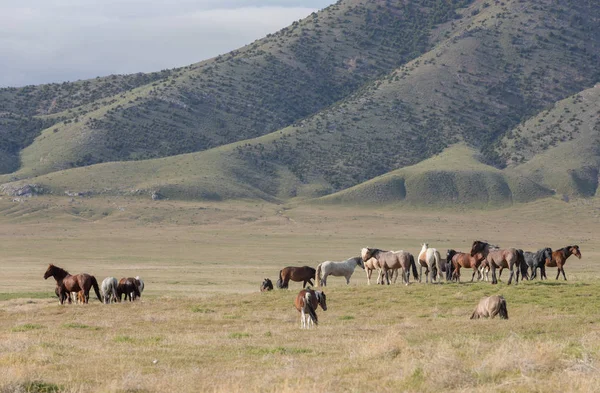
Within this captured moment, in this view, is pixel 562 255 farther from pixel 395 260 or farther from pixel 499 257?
pixel 395 260

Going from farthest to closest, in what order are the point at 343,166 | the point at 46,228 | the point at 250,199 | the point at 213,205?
the point at 343,166
the point at 250,199
the point at 213,205
the point at 46,228

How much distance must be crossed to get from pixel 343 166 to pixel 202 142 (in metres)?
35.9

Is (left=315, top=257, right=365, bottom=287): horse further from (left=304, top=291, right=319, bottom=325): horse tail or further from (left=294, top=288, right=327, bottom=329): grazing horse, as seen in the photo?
(left=304, top=291, right=319, bottom=325): horse tail

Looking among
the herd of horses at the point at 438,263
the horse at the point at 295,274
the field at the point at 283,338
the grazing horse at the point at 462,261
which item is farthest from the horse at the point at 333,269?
the grazing horse at the point at 462,261

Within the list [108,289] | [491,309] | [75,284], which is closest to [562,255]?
[491,309]

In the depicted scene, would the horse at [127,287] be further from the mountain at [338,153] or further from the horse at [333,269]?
the mountain at [338,153]

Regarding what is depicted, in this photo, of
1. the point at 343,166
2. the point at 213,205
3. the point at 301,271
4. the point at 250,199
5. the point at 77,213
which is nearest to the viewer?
the point at 301,271

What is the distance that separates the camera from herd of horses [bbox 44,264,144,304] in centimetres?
3269

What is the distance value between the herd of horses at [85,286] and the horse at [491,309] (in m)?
14.5

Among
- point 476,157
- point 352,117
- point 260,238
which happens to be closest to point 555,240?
point 260,238

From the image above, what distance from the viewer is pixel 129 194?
14138 cm

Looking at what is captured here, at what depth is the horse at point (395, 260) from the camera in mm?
34688

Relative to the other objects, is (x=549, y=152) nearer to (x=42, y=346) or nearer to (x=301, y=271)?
(x=301, y=271)

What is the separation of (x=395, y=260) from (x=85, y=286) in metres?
11.9
